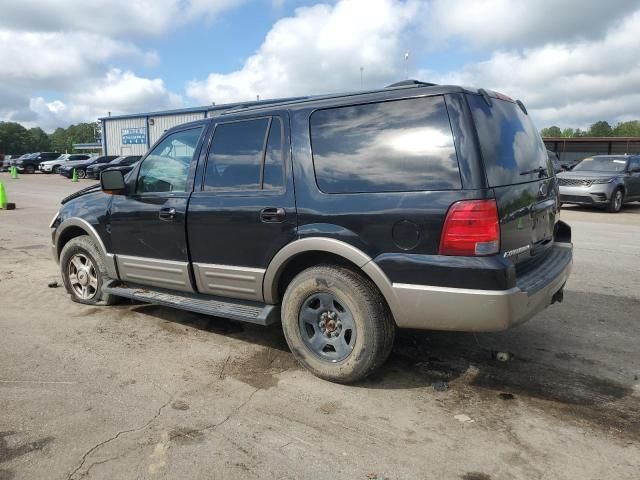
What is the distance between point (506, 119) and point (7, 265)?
7236 millimetres

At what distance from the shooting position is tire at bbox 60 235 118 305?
5344mm

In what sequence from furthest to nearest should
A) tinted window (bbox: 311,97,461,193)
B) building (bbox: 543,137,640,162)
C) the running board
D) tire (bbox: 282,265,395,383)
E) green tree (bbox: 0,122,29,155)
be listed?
green tree (bbox: 0,122,29,155)
building (bbox: 543,137,640,162)
the running board
tire (bbox: 282,265,395,383)
tinted window (bbox: 311,97,461,193)

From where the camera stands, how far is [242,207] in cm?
398

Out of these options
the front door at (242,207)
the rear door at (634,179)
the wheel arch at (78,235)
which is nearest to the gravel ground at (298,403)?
the wheel arch at (78,235)

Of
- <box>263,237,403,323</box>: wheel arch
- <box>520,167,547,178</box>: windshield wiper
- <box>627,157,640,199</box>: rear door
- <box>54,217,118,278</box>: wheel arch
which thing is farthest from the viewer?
<box>627,157,640,199</box>: rear door

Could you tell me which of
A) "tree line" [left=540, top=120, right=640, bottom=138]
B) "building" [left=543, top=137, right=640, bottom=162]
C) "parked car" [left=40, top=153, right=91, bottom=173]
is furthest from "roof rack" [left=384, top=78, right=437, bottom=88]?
"tree line" [left=540, top=120, right=640, bottom=138]

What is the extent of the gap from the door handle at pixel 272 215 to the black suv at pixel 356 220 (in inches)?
0.7

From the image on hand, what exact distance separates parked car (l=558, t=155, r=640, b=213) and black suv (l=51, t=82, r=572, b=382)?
442 inches

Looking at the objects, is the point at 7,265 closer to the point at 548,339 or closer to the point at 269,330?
the point at 269,330

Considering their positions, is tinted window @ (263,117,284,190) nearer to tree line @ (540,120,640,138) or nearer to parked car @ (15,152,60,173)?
parked car @ (15,152,60,173)

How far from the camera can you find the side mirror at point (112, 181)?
480cm

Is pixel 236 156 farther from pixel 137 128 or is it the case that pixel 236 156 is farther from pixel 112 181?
pixel 137 128

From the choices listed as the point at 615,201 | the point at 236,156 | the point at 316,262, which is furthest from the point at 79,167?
the point at 316,262

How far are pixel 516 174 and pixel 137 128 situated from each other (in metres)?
40.1
